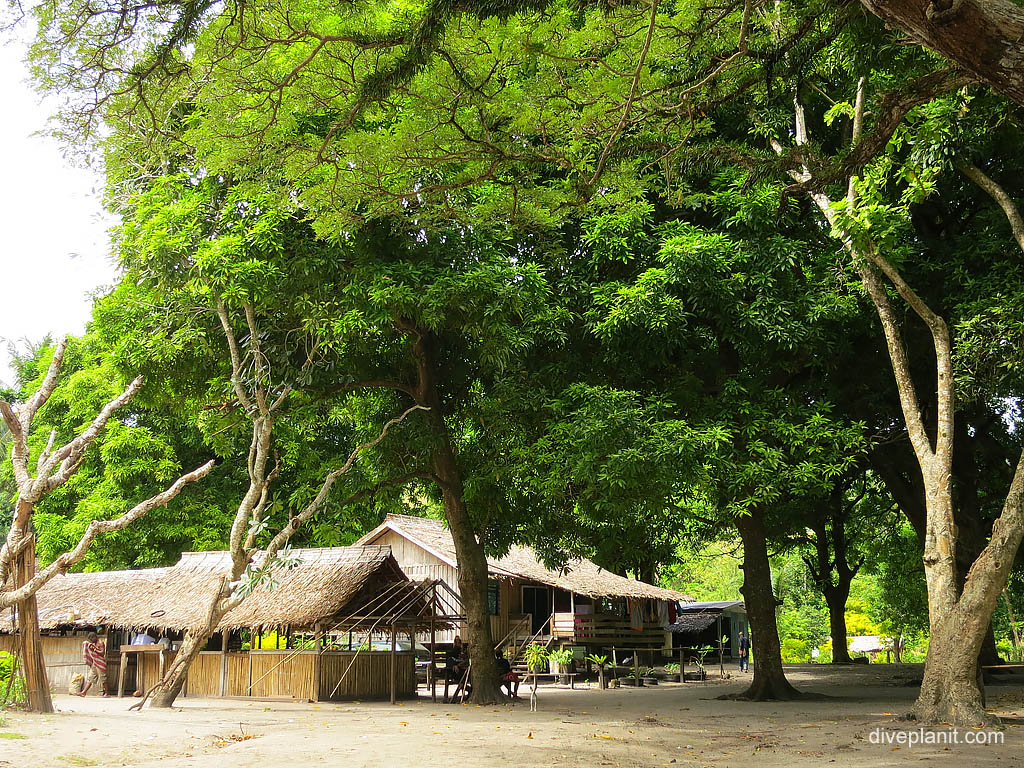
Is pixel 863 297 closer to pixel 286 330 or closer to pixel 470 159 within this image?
pixel 470 159

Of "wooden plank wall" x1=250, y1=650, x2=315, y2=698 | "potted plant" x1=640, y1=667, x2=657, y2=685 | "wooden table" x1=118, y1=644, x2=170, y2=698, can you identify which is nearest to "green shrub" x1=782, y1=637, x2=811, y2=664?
"potted plant" x1=640, y1=667, x2=657, y2=685

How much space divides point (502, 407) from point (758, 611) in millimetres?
6758

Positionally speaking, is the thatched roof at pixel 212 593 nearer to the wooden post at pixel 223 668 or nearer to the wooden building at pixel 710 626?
the wooden post at pixel 223 668

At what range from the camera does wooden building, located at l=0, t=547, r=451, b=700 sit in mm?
Result: 17828

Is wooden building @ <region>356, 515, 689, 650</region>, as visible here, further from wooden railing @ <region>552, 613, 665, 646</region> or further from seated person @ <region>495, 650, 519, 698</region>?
seated person @ <region>495, 650, 519, 698</region>

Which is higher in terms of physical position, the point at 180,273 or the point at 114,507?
the point at 180,273

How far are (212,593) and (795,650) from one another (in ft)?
100

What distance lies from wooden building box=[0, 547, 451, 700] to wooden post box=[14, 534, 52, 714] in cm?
532

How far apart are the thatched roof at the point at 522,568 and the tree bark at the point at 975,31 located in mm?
20551

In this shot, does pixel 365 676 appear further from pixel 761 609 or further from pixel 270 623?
pixel 761 609

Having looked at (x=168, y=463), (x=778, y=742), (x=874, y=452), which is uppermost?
(x=168, y=463)

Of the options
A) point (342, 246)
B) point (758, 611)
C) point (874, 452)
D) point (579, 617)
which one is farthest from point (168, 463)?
point (874, 452)

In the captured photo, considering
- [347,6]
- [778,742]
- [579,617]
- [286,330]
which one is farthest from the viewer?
[579,617]

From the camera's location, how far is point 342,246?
1398 cm
